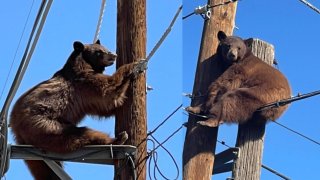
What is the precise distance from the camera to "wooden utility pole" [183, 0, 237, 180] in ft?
20.9

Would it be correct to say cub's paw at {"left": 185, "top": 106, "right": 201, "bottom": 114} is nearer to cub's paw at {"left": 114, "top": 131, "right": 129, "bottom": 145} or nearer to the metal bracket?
the metal bracket

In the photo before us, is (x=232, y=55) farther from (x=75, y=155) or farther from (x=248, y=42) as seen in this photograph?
(x=75, y=155)

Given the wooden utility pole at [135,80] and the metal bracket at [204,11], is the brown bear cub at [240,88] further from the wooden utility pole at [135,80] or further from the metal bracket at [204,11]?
the wooden utility pole at [135,80]

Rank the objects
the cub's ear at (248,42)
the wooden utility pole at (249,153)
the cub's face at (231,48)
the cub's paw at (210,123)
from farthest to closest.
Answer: the cub's ear at (248,42)
the cub's face at (231,48)
the cub's paw at (210,123)
the wooden utility pole at (249,153)

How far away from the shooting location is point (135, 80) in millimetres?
4914

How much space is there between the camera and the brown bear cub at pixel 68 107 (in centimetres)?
488

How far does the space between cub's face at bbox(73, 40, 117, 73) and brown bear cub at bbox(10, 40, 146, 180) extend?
0.05 feet

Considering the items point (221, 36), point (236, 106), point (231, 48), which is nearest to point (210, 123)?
point (236, 106)

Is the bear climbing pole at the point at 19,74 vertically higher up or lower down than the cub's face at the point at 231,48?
lower down

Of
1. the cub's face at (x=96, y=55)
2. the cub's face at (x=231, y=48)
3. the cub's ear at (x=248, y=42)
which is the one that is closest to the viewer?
the cub's face at (x=96, y=55)

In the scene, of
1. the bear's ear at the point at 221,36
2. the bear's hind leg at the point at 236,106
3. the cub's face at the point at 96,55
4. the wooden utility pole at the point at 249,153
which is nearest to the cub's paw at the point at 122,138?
the cub's face at the point at 96,55

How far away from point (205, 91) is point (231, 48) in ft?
2.91

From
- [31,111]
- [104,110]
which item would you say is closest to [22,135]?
[31,111]

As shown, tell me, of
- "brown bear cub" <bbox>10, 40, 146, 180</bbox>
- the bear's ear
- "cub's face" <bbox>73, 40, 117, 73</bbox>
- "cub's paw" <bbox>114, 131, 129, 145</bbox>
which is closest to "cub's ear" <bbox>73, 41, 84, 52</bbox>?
"cub's face" <bbox>73, 40, 117, 73</bbox>
